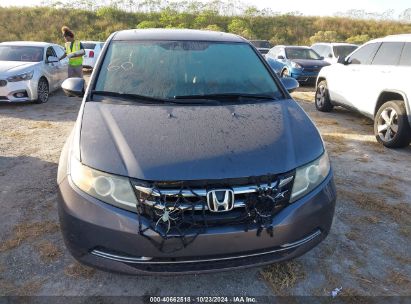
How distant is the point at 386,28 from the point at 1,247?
4766cm

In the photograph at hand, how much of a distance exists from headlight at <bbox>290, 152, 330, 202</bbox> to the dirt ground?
728 mm

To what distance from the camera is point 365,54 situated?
6883 mm

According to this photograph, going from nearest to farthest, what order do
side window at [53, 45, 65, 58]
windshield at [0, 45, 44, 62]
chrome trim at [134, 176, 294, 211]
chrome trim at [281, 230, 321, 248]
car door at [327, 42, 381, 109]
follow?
1. chrome trim at [134, 176, 294, 211]
2. chrome trim at [281, 230, 321, 248]
3. car door at [327, 42, 381, 109]
4. windshield at [0, 45, 44, 62]
5. side window at [53, 45, 65, 58]

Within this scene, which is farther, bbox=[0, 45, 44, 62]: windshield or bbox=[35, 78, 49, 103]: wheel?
bbox=[0, 45, 44, 62]: windshield

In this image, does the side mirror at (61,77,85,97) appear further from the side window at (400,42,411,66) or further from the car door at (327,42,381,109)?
the car door at (327,42,381,109)

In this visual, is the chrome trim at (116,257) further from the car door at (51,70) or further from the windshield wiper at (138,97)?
the car door at (51,70)

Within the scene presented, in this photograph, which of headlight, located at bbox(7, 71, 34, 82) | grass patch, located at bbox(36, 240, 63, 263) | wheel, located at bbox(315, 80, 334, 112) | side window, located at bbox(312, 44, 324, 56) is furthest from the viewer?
side window, located at bbox(312, 44, 324, 56)

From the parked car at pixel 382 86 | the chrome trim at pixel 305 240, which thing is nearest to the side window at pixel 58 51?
the parked car at pixel 382 86

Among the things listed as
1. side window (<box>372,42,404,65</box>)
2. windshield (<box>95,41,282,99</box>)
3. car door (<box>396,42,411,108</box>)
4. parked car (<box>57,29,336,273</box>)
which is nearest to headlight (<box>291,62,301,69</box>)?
side window (<box>372,42,404,65</box>)

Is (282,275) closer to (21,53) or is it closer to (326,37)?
(21,53)

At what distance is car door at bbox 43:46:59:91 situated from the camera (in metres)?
9.09

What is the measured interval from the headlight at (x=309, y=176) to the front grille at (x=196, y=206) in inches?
9.1

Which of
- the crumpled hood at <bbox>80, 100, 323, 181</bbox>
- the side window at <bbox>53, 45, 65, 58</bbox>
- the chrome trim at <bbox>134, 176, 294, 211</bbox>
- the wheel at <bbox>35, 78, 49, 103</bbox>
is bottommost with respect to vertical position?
the wheel at <bbox>35, 78, 49, 103</bbox>

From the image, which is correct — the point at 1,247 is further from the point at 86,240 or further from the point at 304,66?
the point at 304,66
